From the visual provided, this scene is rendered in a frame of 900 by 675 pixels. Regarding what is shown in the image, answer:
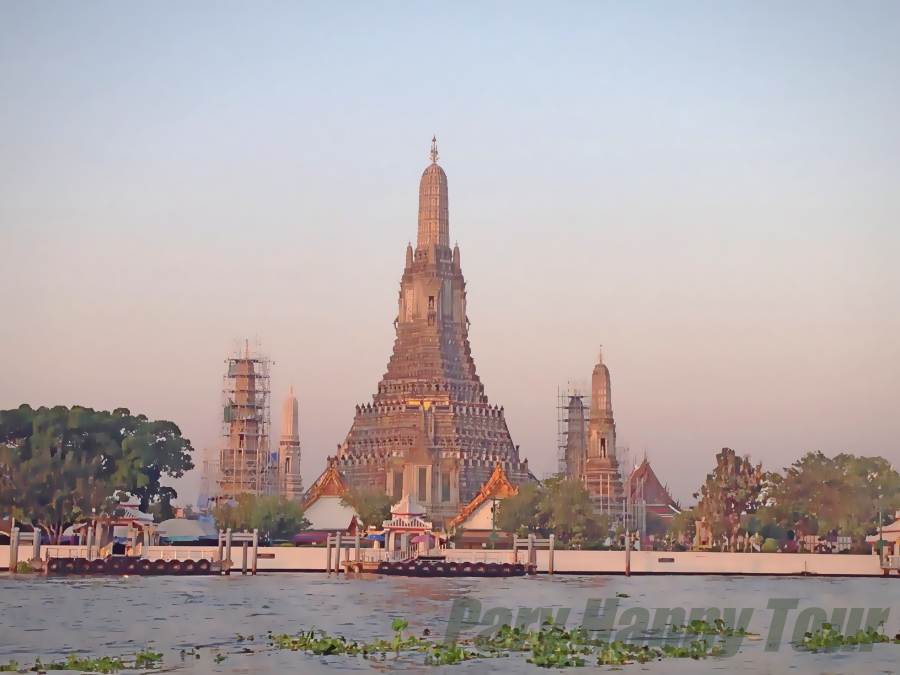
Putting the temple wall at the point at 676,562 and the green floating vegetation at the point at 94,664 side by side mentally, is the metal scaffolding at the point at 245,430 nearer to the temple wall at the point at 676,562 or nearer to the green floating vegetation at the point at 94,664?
the temple wall at the point at 676,562

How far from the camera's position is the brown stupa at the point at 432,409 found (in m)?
147

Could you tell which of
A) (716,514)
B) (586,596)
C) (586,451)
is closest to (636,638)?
(586,596)

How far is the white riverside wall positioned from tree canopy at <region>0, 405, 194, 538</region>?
285 inches

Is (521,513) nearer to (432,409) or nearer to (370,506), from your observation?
(370,506)

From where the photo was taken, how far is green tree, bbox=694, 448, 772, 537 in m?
113

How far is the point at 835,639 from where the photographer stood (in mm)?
52406

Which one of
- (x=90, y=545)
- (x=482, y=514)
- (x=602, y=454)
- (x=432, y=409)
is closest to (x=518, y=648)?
(x=90, y=545)

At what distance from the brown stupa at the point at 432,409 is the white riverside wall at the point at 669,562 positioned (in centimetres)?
3907

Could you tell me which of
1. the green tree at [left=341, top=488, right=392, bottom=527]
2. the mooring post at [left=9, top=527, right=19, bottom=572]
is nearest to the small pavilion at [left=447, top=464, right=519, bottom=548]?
the green tree at [left=341, top=488, right=392, bottom=527]

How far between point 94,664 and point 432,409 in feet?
353

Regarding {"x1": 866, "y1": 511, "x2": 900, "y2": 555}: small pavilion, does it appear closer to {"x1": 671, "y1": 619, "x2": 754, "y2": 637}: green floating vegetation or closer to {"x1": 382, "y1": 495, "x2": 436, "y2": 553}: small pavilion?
{"x1": 382, "y1": 495, "x2": 436, "y2": 553}: small pavilion

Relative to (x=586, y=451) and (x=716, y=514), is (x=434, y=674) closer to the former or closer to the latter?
(x=716, y=514)

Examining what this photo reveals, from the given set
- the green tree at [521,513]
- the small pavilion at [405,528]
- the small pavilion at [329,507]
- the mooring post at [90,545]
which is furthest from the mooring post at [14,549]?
the green tree at [521,513]

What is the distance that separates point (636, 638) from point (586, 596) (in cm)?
2335
